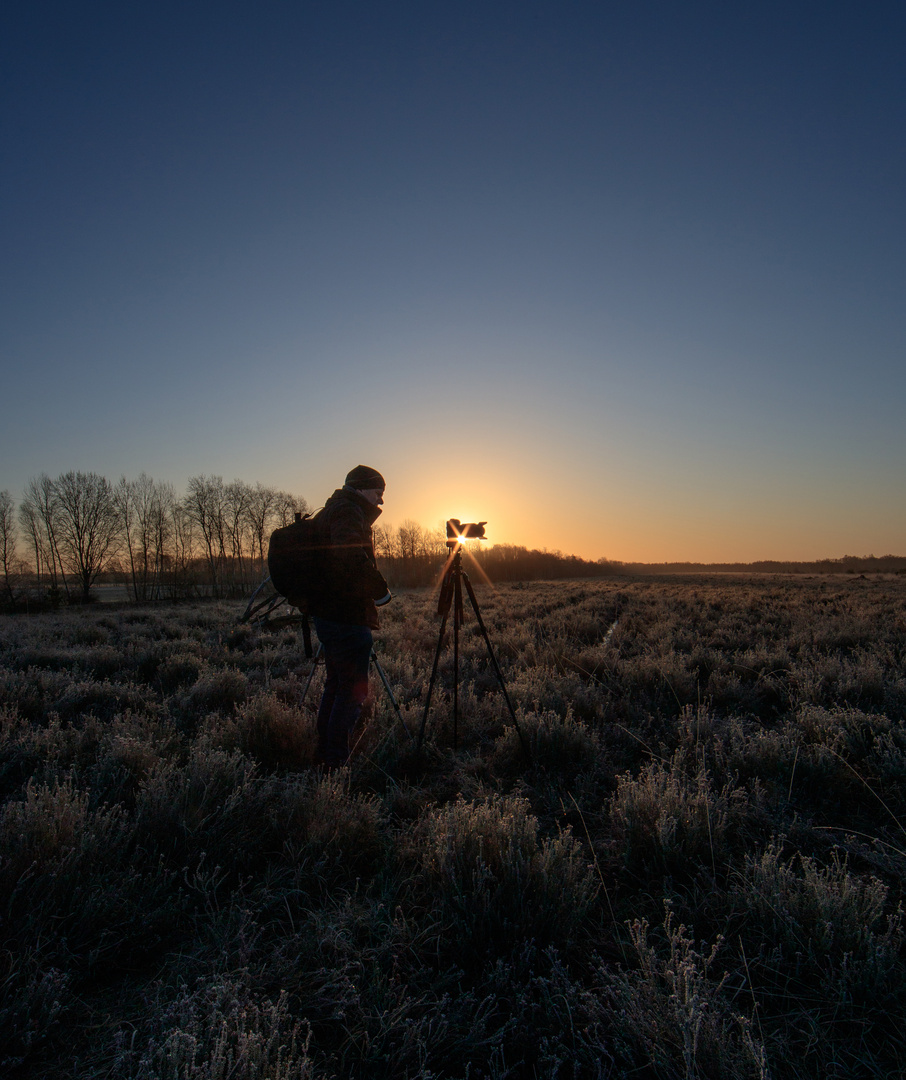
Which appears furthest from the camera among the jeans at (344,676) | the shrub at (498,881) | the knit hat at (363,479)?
the knit hat at (363,479)

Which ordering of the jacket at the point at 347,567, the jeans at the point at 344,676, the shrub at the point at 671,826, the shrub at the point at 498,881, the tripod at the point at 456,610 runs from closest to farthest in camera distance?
1. the shrub at the point at 498,881
2. the shrub at the point at 671,826
3. the jacket at the point at 347,567
4. the jeans at the point at 344,676
5. the tripod at the point at 456,610

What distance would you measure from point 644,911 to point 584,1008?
94cm

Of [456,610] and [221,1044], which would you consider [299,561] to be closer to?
[456,610]

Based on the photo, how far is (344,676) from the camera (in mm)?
4062

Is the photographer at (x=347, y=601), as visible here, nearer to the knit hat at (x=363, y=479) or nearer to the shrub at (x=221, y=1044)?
the knit hat at (x=363, y=479)

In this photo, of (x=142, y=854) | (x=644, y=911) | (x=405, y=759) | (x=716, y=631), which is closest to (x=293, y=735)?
(x=405, y=759)

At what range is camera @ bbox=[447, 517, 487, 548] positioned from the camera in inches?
173

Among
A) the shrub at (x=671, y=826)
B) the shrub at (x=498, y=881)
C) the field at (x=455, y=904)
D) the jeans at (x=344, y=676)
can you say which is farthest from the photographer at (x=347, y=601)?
the shrub at (x=671, y=826)

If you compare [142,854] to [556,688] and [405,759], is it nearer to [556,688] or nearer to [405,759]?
[405,759]

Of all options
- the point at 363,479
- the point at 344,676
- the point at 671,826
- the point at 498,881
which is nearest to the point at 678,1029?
the point at 498,881

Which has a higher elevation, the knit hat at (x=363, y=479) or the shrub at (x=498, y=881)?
the knit hat at (x=363, y=479)

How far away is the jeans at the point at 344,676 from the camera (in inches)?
158

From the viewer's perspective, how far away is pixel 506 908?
7.62 ft

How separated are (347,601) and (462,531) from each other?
3.88 feet
